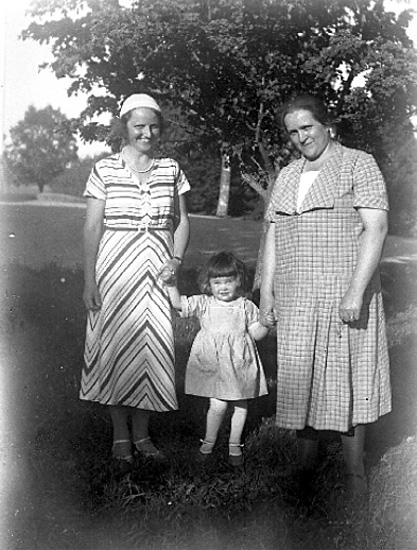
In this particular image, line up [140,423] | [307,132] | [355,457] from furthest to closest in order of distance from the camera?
1. [140,423]
2. [355,457]
3. [307,132]

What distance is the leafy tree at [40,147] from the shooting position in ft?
12.3

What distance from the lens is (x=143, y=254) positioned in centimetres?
386

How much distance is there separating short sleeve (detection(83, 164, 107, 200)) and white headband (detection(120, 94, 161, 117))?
338 mm

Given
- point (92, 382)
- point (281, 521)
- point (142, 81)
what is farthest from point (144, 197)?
point (281, 521)

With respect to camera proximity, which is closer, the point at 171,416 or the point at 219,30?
the point at 219,30

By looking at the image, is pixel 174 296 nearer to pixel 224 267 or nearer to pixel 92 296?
pixel 224 267

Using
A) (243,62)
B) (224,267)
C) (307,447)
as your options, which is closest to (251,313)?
(224,267)

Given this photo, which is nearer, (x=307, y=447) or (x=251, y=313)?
(x=307, y=447)

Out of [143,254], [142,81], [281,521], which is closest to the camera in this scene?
[281,521]

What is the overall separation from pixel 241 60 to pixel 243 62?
0.06ft

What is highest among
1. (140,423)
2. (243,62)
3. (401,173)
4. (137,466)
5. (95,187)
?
(243,62)

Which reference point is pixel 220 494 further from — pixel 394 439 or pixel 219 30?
pixel 219 30

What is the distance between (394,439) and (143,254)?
1.89 m

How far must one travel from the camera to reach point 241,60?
4.13 meters
